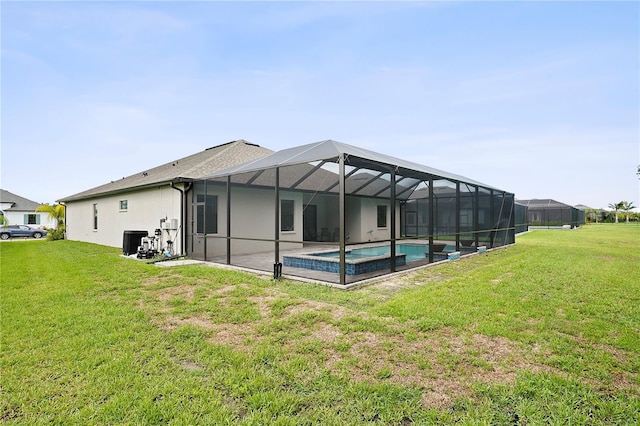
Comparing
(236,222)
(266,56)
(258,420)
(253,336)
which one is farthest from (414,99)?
(258,420)

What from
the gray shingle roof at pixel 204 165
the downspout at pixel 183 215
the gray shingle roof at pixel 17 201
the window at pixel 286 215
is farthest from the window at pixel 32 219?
the window at pixel 286 215

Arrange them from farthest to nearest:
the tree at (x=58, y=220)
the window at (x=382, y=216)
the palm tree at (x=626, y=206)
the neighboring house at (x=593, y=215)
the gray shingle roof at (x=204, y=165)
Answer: the palm tree at (x=626, y=206), the neighboring house at (x=593, y=215), the tree at (x=58, y=220), the window at (x=382, y=216), the gray shingle roof at (x=204, y=165)

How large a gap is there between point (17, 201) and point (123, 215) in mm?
31654

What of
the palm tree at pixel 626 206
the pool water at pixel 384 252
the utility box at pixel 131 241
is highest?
the palm tree at pixel 626 206

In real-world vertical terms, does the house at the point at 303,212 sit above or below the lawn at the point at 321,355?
above

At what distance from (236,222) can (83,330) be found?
693 cm

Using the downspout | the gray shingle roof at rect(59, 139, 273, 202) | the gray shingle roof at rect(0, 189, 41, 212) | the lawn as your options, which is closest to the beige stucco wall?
the downspout

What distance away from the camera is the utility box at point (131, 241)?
1032 centimetres

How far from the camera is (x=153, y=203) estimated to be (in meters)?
11.0

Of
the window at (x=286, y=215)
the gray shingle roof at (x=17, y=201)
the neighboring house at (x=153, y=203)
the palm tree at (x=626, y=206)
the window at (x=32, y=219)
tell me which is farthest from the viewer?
the palm tree at (x=626, y=206)

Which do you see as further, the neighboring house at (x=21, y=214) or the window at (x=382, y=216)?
the neighboring house at (x=21, y=214)

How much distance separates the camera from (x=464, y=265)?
8.18 meters

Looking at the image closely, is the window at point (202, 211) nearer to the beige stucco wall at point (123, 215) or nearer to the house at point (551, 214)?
the beige stucco wall at point (123, 215)

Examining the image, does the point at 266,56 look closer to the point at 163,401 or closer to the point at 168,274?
the point at 168,274
